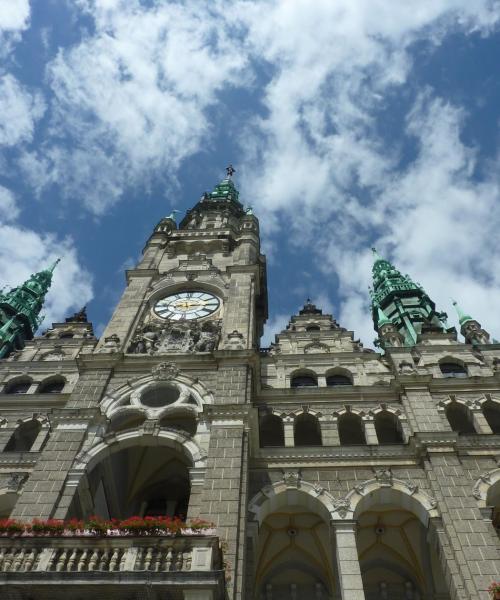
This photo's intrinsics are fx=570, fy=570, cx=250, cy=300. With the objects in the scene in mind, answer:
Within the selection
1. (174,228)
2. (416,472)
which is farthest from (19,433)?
(174,228)

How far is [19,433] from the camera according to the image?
881 inches

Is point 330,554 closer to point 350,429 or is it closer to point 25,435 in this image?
point 350,429

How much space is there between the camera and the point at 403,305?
124ft

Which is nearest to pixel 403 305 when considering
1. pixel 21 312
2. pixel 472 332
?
pixel 472 332

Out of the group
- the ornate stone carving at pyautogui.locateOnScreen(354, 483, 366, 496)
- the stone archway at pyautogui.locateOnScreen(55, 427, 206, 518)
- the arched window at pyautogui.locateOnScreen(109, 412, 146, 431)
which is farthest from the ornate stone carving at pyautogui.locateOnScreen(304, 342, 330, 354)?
the arched window at pyautogui.locateOnScreen(109, 412, 146, 431)

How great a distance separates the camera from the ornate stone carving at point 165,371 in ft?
72.0

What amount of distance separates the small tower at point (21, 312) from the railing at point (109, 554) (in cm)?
2355

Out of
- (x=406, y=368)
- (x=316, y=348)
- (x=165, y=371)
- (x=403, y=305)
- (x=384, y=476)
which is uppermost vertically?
(x=403, y=305)

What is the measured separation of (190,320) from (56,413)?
8557mm

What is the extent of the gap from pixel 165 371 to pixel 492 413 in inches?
511

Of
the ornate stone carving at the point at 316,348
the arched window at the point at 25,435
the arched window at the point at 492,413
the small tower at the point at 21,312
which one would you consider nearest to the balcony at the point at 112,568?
the arched window at the point at 25,435

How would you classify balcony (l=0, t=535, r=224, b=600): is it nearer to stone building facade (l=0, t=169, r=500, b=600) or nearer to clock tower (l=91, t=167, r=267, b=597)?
stone building facade (l=0, t=169, r=500, b=600)

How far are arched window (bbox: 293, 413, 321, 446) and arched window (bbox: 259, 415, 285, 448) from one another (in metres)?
0.60

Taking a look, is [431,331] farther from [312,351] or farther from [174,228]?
[174,228]
